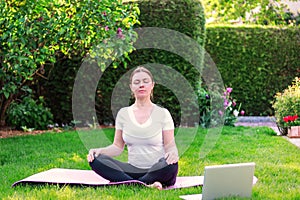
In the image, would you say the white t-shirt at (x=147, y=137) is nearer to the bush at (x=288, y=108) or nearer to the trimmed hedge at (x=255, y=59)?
the bush at (x=288, y=108)

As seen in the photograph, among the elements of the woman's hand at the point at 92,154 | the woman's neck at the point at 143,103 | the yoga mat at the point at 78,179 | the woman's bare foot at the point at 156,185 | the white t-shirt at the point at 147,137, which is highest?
the woman's neck at the point at 143,103

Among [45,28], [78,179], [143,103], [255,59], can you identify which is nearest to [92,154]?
[78,179]

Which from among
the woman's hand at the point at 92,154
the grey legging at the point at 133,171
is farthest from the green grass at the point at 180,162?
the woman's hand at the point at 92,154

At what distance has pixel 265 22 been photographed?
16.0m

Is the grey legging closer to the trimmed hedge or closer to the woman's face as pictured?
the woman's face

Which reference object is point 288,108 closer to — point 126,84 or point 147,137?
point 126,84

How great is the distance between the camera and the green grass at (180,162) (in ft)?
12.1

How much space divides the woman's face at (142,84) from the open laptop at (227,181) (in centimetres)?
87

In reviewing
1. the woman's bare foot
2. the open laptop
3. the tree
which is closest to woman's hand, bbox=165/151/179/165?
the woman's bare foot

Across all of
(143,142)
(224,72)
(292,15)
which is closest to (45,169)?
(143,142)

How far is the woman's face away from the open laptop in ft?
2.84

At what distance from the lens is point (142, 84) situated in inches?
157

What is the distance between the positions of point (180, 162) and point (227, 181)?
5.34 feet

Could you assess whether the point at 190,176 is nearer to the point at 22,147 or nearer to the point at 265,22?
the point at 22,147
